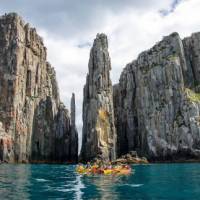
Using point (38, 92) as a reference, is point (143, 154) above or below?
below

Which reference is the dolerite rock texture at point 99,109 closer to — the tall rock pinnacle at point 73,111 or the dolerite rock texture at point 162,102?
the dolerite rock texture at point 162,102

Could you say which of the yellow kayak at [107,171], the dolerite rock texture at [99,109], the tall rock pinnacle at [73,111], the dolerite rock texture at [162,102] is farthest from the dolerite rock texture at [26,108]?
the yellow kayak at [107,171]

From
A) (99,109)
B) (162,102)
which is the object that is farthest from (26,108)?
(162,102)

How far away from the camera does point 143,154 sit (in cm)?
13000

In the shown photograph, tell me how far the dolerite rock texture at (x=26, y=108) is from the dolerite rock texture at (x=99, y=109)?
48.6ft

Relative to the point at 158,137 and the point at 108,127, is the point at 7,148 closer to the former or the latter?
the point at 108,127

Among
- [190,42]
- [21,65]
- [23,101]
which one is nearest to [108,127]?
[23,101]

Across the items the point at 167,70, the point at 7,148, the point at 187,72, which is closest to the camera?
the point at 7,148

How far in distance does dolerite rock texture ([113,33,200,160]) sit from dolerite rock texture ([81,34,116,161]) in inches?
505

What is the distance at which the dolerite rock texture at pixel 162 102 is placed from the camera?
12138 centimetres

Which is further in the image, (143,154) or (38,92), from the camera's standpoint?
(38,92)

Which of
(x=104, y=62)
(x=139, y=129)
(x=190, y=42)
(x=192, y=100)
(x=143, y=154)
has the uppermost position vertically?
(x=190, y=42)

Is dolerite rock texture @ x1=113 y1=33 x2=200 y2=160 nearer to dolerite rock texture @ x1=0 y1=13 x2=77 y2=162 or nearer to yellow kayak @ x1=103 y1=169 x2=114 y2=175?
dolerite rock texture @ x1=0 y1=13 x2=77 y2=162

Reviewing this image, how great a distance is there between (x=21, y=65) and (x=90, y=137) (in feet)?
148
